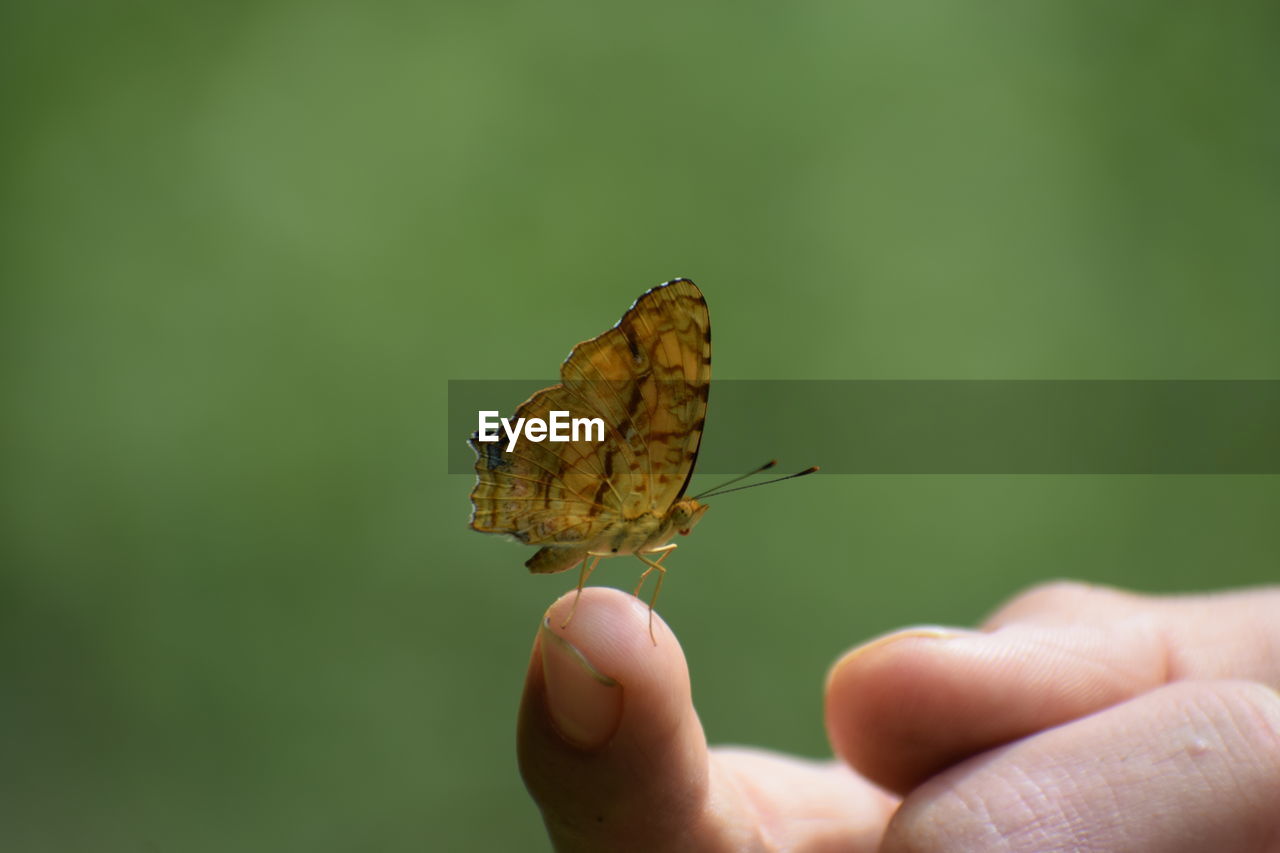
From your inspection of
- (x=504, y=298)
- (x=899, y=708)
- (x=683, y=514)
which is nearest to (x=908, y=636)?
(x=899, y=708)

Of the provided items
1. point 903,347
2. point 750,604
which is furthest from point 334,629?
point 903,347

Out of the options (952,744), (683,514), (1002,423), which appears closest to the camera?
(683,514)

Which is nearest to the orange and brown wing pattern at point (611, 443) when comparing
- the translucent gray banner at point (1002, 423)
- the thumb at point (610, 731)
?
the thumb at point (610, 731)

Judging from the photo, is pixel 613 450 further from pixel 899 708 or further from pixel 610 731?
pixel 899 708

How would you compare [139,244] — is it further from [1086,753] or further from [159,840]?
[1086,753]

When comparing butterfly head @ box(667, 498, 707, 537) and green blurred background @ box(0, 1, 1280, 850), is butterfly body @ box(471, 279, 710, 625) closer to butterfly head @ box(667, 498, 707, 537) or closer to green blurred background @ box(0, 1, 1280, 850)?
butterfly head @ box(667, 498, 707, 537)

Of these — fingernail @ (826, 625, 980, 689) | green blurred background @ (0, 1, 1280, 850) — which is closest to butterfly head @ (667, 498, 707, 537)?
fingernail @ (826, 625, 980, 689)

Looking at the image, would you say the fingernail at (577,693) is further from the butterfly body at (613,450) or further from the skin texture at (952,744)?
the butterfly body at (613,450)
